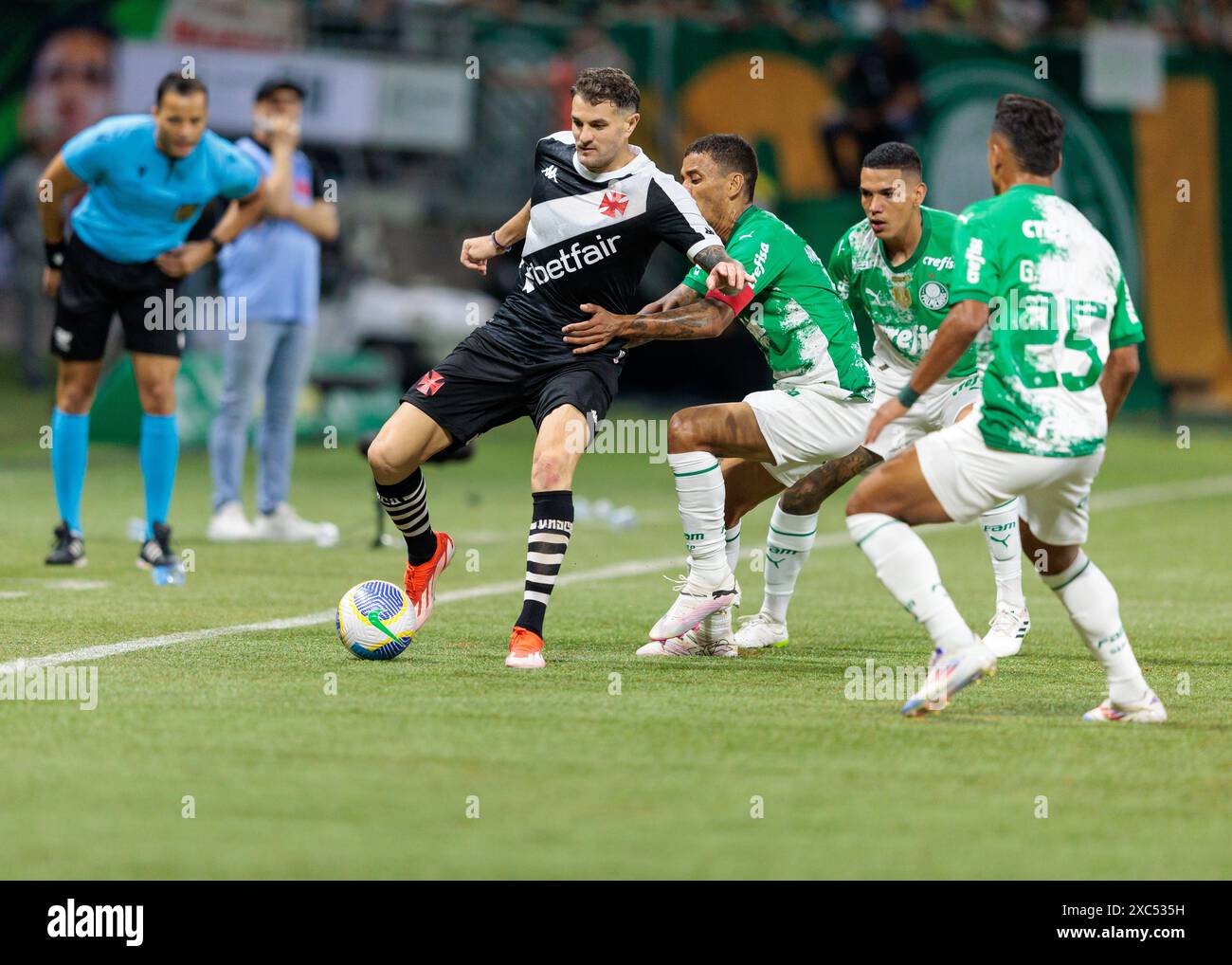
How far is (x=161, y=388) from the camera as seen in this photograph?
10102 millimetres

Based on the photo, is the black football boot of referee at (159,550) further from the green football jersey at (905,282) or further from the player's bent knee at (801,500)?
the green football jersey at (905,282)

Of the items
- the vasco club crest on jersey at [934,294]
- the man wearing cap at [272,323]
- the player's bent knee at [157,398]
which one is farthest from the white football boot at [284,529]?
the vasco club crest on jersey at [934,294]

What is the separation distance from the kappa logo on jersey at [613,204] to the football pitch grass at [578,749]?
1785mm

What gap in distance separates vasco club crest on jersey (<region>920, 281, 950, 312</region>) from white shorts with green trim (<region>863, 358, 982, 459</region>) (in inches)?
14.4

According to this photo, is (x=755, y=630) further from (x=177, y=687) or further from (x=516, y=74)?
(x=516, y=74)

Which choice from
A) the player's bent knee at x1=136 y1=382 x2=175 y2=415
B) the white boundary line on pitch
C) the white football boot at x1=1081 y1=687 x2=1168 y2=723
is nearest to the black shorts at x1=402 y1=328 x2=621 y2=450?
the white boundary line on pitch

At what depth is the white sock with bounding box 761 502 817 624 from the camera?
8039 mm

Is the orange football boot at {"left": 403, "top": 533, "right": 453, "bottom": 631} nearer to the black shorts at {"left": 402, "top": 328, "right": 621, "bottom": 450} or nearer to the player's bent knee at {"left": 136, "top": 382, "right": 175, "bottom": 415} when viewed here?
the black shorts at {"left": 402, "top": 328, "right": 621, "bottom": 450}

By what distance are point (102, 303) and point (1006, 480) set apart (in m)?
5.89

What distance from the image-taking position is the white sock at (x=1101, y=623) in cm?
608

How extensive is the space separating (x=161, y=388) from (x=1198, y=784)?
654 cm

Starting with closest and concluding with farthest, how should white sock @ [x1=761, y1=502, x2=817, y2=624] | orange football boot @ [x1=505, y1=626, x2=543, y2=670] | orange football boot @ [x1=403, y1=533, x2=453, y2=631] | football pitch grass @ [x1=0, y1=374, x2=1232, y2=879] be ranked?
1. football pitch grass @ [x1=0, y1=374, x2=1232, y2=879]
2. orange football boot @ [x1=505, y1=626, x2=543, y2=670]
3. orange football boot @ [x1=403, y1=533, x2=453, y2=631]
4. white sock @ [x1=761, y1=502, x2=817, y2=624]

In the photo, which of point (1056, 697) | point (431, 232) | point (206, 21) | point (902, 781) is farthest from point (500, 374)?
point (431, 232)

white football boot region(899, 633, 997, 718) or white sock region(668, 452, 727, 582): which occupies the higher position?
white sock region(668, 452, 727, 582)
